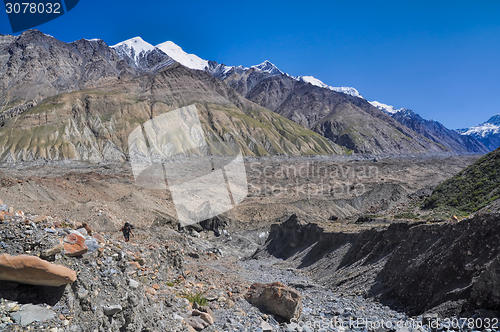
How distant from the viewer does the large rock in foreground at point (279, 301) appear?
10.0 m

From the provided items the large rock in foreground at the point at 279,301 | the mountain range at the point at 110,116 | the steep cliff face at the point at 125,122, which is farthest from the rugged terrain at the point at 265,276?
the mountain range at the point at 110,116

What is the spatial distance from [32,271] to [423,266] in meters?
11.5

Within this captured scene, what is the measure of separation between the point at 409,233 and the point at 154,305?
11389mm

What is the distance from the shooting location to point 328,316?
10961mm

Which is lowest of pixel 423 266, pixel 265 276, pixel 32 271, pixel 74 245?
pixel 265 276

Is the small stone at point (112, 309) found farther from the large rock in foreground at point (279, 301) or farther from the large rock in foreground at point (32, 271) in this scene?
the large rock in foreground at point (279, 301)

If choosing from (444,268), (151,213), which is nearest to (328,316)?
(444,268)

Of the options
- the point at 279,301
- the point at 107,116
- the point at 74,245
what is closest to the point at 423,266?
the point at 279,301

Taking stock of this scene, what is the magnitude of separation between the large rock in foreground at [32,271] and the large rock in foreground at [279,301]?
20.8 ft

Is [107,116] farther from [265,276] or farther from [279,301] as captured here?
[279,301]

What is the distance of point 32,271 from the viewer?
5.39 metres

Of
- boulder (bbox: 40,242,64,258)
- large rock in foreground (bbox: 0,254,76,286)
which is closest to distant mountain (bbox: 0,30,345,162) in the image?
boulder (bbox: 40,242,64,258)

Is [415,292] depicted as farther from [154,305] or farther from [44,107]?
[44,107]

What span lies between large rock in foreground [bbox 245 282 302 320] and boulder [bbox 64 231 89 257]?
6.00 m
